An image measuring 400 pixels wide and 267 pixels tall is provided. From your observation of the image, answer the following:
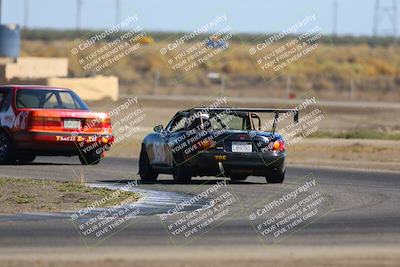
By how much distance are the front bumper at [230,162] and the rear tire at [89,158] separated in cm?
561

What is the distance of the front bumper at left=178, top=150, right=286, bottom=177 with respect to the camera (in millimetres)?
21750

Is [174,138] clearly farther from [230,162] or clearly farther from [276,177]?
[276,177]

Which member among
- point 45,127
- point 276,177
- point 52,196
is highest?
point 52,196

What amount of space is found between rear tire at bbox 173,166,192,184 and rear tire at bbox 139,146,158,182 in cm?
94

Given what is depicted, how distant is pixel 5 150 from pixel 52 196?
7641 millimetres

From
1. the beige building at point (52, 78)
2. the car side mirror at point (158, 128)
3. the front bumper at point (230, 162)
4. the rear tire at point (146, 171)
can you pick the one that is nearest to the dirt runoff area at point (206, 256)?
the front bumper at point (230, 162)

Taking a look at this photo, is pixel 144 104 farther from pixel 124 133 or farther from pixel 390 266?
pixel 390 266

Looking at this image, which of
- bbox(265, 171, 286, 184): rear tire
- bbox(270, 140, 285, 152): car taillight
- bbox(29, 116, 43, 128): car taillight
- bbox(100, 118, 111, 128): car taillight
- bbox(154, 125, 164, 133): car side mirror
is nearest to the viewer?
bbox(270, 140, 285, 152): car taillight

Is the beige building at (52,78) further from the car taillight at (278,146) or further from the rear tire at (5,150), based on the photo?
the car taillight at (278,146)

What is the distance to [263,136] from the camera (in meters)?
22.0

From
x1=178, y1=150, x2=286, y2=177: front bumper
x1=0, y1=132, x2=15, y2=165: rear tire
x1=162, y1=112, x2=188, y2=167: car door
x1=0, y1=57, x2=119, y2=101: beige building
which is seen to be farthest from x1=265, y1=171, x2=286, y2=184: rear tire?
x1=0, y1=57, x2=119, y2=101: beige building

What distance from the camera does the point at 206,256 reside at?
42.1 feet

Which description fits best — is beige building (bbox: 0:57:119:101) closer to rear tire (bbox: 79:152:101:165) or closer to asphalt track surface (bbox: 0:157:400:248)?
rear tire (bbox: 79:152:101:165)

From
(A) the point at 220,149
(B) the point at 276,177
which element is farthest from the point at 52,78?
(A) the point at 220,149
